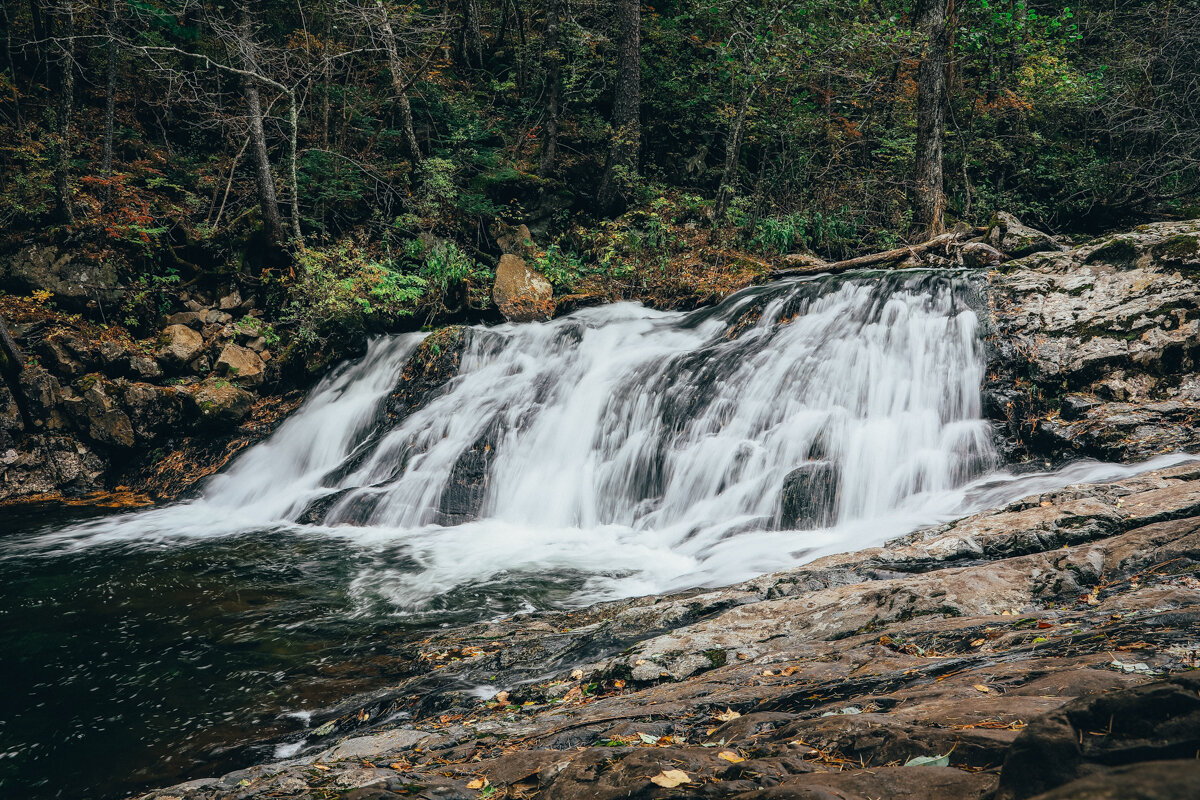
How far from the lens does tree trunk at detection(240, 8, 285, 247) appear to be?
11.1 m

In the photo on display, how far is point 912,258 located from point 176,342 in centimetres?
1278

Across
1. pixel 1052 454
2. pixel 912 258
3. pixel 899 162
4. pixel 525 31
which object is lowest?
pixel 1052 454

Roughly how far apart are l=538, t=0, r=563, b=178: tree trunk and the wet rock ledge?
12095mm

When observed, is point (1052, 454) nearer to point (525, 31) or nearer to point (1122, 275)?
point (1122, 275)

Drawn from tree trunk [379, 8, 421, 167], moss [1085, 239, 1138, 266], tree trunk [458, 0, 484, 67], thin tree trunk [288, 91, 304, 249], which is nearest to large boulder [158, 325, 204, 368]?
thin tree trunk [288, 91, 304, 249]

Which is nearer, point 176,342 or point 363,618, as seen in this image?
point 363,618

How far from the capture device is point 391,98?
1380cm

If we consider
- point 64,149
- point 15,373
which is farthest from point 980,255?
point 64,149

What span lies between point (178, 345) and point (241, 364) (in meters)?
1.04

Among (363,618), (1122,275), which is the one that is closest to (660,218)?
(1122,275)

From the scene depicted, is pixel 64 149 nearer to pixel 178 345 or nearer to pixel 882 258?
pixel 178 345

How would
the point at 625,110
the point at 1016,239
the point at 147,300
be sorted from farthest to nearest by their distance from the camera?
1. the point at 625,110
2. the point at 147,300
3. the point at 1016,239

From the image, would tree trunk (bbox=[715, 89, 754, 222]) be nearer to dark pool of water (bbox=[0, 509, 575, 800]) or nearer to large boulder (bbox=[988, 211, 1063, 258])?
large boulder (bbox=[988, 211, 1063, 258])

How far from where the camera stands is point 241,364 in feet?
37.3
